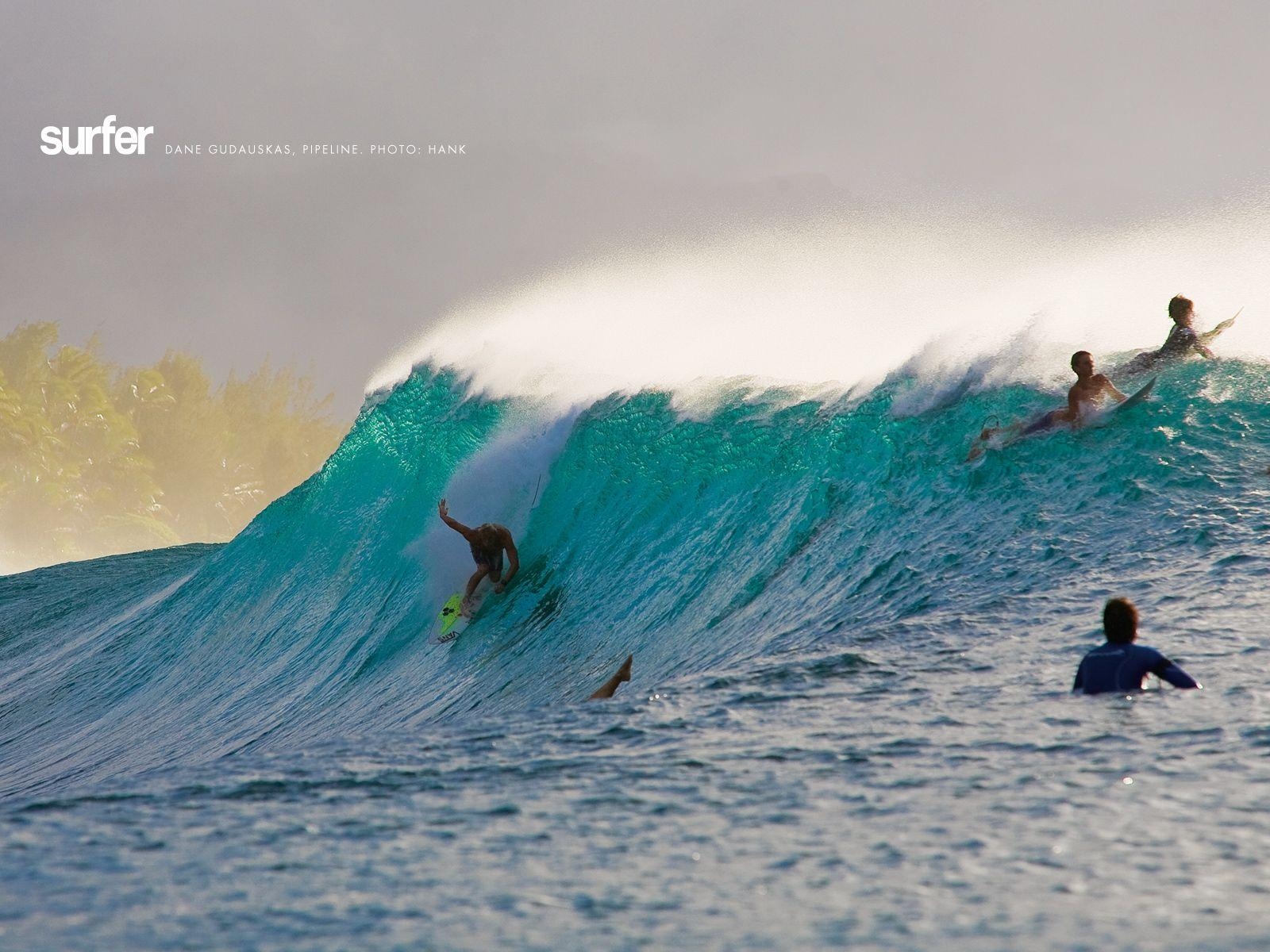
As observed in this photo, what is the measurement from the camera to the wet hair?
5746 mm

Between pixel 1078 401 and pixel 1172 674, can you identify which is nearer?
pixel 1172 674

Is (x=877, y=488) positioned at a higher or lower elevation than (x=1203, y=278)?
lower

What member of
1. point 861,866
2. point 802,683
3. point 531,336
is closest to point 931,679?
point 802,683

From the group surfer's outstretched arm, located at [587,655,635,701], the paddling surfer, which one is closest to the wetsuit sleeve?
surfer's outstretched arm, located at [587,655,635,701]

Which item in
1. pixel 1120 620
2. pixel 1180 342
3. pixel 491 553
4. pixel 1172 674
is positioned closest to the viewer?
pixel 1172 674

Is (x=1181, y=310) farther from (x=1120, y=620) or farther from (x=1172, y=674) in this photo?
(x=1172, y=674)

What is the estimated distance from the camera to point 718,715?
19.3ft

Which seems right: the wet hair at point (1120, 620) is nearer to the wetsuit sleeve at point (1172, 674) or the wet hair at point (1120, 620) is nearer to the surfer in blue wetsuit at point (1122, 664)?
the surfer in blue wetsuit at point (1122, 664)

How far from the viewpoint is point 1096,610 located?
277 inches

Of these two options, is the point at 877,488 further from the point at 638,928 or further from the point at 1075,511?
the point at 638,928

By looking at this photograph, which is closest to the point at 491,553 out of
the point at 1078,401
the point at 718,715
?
the point at 1078,401

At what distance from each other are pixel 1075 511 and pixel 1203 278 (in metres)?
4.85

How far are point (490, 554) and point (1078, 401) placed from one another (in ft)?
16.2

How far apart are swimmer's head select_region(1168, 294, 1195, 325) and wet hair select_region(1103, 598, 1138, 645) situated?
5174mm
